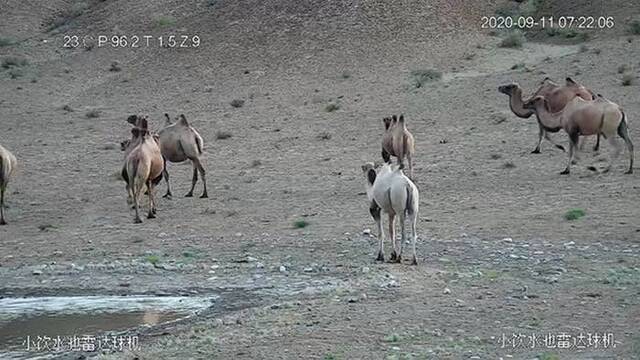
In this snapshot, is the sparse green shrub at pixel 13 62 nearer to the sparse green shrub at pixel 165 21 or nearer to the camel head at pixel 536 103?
the sparse green shrub at pixel 165 21

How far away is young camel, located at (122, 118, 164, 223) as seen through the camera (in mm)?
17375

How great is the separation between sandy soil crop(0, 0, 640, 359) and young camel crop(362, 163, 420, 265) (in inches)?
15.8

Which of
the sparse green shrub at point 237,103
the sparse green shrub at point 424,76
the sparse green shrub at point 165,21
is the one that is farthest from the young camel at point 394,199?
the sparse green shrub at point 165,21

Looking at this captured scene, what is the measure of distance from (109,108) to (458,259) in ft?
64.9

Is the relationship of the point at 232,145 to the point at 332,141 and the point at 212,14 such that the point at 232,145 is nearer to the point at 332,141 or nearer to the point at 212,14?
the point at 332,141

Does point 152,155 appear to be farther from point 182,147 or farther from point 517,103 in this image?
point 517,103

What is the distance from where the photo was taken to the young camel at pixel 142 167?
17375 mm

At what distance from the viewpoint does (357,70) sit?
34.0m

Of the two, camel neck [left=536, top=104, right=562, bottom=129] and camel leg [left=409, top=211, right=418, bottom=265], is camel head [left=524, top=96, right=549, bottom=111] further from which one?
camel leg [left=409, top=211, right=418, bottom=265]

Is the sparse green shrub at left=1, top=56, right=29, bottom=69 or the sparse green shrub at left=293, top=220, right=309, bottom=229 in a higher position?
the sparse green shrub at left=1, top=56, right=29, bottom=69

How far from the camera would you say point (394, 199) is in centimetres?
1266

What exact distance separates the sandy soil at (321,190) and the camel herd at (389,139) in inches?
20.1

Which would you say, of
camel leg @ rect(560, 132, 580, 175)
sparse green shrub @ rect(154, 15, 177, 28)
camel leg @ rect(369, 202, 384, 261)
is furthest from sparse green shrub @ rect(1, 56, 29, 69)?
camel leg @ rect(369, 202, 384, 261)

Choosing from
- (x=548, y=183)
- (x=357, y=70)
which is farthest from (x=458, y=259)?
(x=357, y=70)
